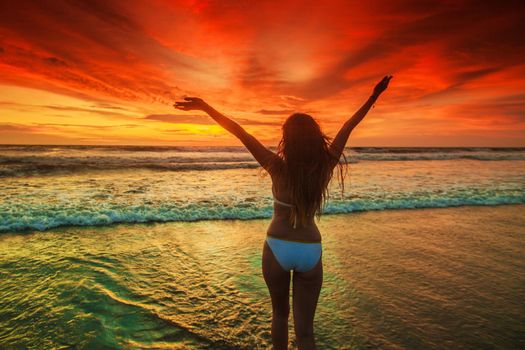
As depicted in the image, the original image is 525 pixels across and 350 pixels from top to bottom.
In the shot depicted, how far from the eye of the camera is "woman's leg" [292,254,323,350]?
2396mm

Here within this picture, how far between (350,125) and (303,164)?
659 mm

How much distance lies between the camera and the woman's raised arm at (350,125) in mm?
2426

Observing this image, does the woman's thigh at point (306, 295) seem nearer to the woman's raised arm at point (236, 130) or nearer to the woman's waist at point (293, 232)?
the woman's waist at point (293, 232)

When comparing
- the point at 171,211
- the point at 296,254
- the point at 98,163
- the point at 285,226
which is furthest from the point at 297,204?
the point at 98,163

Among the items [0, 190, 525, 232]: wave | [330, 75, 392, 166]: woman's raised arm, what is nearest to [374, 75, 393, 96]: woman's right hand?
[330, 75, 392, 166]: woman's raised arm

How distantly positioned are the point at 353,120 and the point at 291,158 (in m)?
0.78

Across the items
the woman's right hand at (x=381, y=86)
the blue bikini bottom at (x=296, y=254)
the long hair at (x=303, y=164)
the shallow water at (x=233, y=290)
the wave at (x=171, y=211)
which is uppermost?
the woman's right hand at (x=381, y=86)

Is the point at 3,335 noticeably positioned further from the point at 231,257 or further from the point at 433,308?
the point at 433,308

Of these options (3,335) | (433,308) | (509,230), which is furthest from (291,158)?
(509,230)

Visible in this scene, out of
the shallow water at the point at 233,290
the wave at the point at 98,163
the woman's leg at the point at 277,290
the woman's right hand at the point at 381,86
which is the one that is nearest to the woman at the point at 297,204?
the woman's leg at the point at 277,290

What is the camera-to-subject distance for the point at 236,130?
2.43m

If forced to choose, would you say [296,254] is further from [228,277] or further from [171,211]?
[171,211]

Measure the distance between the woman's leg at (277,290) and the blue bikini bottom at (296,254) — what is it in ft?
0.18

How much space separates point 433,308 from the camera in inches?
160
